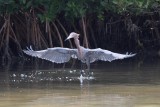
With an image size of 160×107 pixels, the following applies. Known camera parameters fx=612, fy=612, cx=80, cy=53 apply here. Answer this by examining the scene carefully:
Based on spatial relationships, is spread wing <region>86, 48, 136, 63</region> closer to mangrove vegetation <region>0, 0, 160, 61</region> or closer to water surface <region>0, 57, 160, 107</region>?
water surface <region>0, 57, 160, 107</region>

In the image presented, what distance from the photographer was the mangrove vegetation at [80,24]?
13.7 metres

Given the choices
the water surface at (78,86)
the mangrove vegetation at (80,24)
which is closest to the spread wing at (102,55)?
the water surface at (78,86)

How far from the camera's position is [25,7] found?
14125 mm

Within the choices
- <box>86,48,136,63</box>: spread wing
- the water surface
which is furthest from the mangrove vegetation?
<box>86,48,136,63</box>: spread wing

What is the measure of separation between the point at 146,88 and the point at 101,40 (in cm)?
922

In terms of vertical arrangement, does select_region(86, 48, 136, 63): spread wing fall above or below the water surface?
above

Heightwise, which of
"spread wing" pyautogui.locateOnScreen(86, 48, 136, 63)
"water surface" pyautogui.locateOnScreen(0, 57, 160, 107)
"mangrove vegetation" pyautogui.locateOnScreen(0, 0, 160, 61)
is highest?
"mangrove vegetation" pyautogui.locateOnScreen(0, 0, 160, 61)

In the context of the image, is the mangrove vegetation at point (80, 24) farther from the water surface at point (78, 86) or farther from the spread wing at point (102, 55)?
the spread wing at point (102, 55)

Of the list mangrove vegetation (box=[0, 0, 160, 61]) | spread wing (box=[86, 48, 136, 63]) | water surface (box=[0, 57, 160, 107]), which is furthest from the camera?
mangrove vegetation (box=[0, 0, 160, 61])

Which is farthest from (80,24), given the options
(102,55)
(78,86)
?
(78,86)

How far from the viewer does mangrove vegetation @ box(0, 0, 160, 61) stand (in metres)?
13.7

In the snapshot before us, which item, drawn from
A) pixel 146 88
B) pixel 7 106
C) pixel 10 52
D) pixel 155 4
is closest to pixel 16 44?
pixel 10 52

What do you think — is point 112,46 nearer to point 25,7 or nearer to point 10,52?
point 10,52

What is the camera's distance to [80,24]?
56.6 ft
